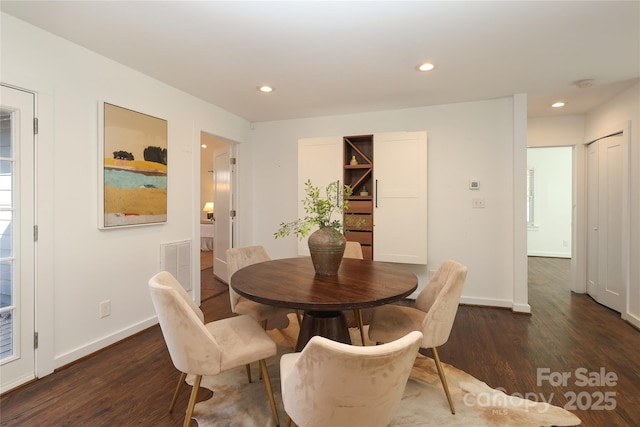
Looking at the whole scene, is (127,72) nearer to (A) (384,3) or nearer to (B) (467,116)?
(A) (384,3)

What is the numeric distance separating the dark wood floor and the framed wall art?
108cm

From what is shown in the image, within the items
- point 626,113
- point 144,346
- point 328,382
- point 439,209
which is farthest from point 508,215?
point 144,346

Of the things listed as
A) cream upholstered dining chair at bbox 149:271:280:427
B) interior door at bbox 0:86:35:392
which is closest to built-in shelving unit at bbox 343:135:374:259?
cream upholstered dining chair at bbox 149:271:280:427

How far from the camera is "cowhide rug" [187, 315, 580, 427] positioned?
5.46 feet

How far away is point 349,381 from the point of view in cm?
98

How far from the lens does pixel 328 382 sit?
1.00 metres

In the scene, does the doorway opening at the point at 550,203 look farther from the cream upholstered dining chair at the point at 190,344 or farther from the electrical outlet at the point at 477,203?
the cream upholstered dining chair at the point at 190,344

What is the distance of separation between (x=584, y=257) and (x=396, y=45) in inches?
152

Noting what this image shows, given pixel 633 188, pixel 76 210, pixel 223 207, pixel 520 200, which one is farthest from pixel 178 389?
pixel 633 188

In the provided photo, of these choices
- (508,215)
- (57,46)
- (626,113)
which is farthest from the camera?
(508,215)

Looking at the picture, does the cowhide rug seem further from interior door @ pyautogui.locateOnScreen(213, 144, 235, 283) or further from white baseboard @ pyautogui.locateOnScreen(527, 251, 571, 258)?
white baseboard @ pyautogui.locateOnScreen(527, 251, 571, 258)

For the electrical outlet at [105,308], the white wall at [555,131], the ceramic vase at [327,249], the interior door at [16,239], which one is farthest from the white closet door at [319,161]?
the white wall at [555,131]

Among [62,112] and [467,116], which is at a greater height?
[467,116]

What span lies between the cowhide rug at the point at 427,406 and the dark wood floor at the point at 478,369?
108 millimetres
